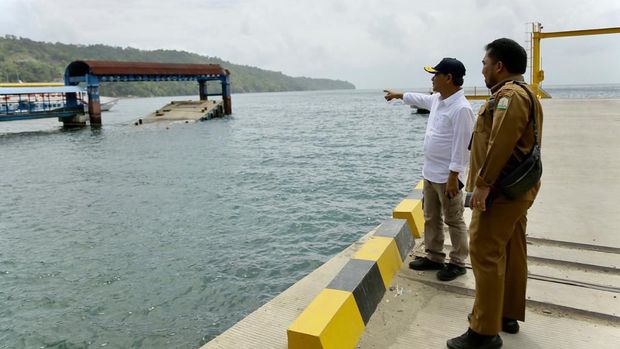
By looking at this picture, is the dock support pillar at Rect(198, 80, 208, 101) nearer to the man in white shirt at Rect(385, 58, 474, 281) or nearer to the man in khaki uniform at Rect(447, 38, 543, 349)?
the man in white shirt at Rect(385, 58, 474, 281)

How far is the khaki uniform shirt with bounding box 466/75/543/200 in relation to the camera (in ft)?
9.09

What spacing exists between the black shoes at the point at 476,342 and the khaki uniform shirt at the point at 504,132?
103 centimetres

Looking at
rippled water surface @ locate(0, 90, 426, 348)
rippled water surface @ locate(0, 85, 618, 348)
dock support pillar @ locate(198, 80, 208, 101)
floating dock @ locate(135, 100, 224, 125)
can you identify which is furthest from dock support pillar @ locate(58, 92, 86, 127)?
rippled water surface @ locate(0, 85, 618, 348)

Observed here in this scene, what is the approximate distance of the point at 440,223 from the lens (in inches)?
176

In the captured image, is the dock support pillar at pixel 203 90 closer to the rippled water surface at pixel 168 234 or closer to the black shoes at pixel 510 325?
the rippled water surface at pixel 168 234

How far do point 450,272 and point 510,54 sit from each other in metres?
2.16

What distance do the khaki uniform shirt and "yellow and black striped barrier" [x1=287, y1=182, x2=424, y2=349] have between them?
138cm

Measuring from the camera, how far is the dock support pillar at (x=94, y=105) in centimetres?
3950

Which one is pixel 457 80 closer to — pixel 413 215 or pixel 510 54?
pixel 510 54

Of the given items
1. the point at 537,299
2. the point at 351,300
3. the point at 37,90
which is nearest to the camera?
the point at 351,300

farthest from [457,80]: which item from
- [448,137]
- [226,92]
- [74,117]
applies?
[226,92]

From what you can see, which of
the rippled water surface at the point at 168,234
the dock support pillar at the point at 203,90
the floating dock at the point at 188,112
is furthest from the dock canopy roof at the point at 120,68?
the rippled water surface at the point at 168,234

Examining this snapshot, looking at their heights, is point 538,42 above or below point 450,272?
above

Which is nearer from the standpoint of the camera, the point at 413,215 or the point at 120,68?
the point at 413,215
